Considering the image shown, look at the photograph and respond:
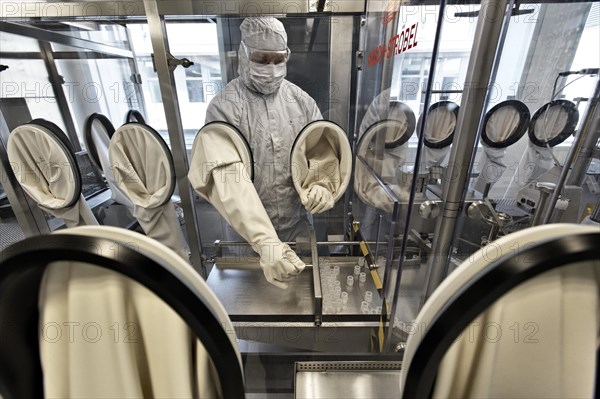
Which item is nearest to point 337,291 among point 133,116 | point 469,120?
point 469,120

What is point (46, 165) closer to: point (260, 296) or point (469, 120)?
point (260, 296)

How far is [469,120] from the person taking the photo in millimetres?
705

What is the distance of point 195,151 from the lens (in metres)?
1.02

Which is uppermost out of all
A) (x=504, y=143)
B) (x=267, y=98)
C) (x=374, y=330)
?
(x=267, y=98)

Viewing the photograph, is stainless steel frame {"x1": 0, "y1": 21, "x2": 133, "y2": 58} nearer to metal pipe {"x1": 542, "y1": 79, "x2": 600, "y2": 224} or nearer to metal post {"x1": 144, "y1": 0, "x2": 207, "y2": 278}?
metal post {"x1": 144, "y1": 0, "x2": 207, "y2": 278}

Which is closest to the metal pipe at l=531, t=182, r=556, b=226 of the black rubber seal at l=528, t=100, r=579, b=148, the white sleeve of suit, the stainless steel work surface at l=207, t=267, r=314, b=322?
the black rubber seal at l=528, t=100, r=579, b=148

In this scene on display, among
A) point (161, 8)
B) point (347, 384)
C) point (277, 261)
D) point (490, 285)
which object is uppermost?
point (161, 8)

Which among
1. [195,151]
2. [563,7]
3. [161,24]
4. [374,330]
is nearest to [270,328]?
[374,330]

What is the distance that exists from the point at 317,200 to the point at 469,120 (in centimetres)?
58

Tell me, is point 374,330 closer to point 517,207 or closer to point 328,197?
point 328,197

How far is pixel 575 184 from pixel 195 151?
1817mm

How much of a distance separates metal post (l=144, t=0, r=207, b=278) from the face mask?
363 mm

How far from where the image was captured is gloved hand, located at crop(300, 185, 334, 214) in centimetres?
104

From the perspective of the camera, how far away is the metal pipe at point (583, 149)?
840 millimetres
